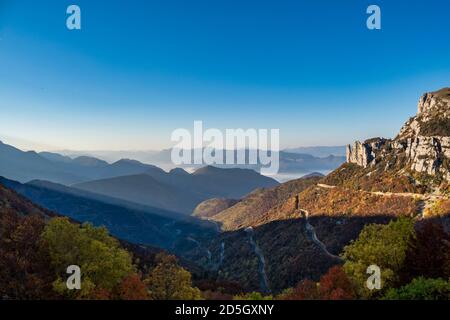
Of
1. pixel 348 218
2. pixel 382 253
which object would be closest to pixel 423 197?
pixel 348 218

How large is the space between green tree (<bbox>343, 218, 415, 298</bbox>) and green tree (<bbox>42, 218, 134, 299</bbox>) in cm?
3372

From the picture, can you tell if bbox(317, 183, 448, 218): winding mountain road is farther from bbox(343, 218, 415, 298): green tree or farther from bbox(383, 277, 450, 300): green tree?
bbox(383, 277, 450, 300): green tree

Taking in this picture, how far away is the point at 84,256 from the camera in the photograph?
4906 cm

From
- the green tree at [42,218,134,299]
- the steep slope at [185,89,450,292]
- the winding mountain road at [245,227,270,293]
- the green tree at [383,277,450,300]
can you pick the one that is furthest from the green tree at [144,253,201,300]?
the winding mountain road at [245,227,270,293]

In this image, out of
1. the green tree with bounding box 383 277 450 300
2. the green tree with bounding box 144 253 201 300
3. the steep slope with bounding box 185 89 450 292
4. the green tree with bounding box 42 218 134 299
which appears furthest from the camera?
the steep slope with bounding box 185 89 450 292

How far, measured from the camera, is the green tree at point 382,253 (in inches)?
1987

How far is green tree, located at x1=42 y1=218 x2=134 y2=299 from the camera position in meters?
47.2

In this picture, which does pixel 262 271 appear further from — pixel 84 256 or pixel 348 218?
pixel 84 256

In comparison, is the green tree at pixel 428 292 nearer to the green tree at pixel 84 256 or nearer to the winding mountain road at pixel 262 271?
the green tree at pixel 84 256

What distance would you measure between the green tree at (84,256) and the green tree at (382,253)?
33.7 meters

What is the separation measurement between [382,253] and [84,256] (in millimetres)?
44772

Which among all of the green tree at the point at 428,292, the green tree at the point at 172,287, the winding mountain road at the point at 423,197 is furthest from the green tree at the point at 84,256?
the winding mountain road at the point at 423,197
